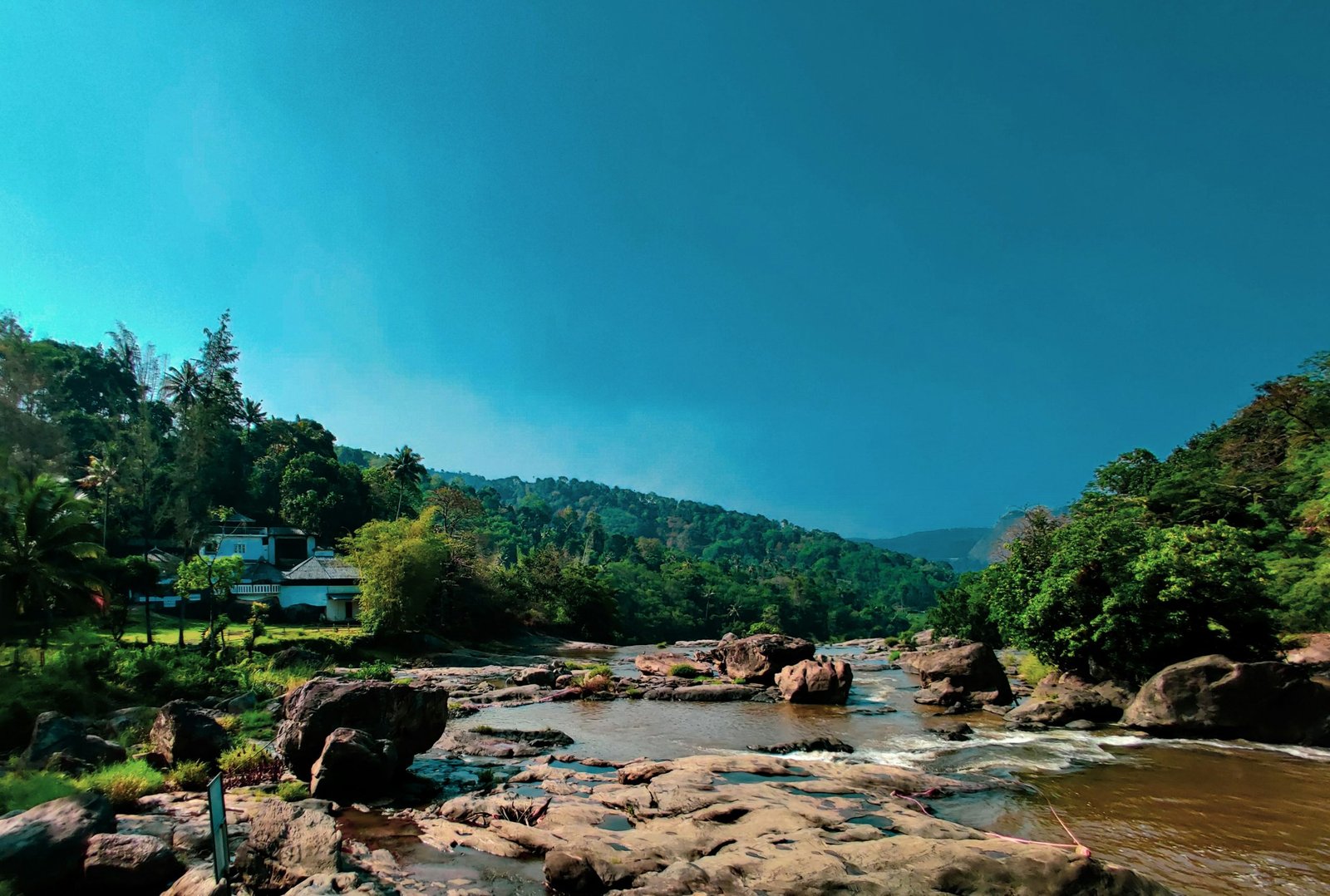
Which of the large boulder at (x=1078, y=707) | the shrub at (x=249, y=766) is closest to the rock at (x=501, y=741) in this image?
the shrub at (x=249, y=766)

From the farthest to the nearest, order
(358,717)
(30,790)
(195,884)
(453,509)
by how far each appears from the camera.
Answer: (453,509) < (358,717) < (30,790) < (195,884)

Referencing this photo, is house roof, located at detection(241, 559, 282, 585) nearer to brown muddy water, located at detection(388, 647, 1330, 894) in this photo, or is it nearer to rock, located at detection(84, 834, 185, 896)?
brown muddy water, located at detection(388, 647, 1330, 894)

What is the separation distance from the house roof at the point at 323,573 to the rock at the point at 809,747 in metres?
50.8

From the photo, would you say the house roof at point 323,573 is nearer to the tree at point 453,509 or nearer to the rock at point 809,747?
the tree at point 453,509

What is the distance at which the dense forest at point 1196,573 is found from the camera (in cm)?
2438

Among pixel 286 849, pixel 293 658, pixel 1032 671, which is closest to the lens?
pixel 286 849

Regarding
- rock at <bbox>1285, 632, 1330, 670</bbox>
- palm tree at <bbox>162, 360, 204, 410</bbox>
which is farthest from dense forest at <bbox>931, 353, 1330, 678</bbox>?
palm tree at <bbox>162, 360, 204, 410</bbox>

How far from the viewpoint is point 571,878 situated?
10.9 m

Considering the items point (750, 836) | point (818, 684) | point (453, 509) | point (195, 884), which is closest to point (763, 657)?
point (818, 684)

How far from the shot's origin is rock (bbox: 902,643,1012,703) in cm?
3139

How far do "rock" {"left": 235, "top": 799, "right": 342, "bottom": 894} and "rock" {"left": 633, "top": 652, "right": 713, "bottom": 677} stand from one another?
33.0 meters

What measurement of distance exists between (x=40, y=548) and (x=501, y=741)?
69.6 ft

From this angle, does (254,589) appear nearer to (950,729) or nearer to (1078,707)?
(950,729)

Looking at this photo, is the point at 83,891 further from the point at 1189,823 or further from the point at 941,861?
the point at 1189,823
